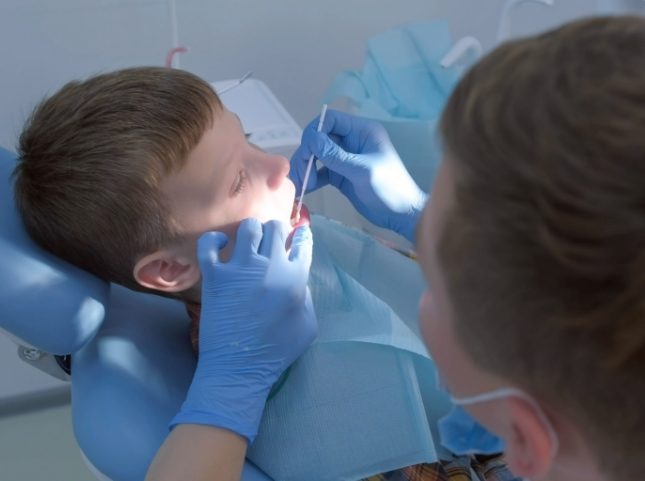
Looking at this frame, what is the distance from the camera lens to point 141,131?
120 centimetres

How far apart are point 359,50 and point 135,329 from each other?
1.18 metres

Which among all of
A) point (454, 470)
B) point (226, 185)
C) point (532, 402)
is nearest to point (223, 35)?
point (226, 185)

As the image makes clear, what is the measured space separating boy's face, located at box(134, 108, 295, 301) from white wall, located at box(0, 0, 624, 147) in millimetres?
750

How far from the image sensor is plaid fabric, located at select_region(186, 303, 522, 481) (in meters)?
1.24

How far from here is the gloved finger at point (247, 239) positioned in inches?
47.4

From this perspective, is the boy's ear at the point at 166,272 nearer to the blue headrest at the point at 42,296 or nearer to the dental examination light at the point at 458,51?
the blue headrest at the point at 42,296

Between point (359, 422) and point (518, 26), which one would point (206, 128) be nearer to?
point (359, 422)

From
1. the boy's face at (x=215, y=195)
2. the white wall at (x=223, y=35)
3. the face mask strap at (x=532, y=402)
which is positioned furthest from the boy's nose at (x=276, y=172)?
the white wall at (x=223, y=35)

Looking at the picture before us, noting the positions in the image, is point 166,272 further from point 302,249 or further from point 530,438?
point 530,438

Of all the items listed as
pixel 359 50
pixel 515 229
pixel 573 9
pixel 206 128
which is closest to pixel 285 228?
pixel 206 128

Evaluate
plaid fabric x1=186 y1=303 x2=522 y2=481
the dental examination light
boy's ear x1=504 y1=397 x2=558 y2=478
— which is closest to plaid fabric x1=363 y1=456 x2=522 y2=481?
plaid fabric x1=186 y1=303 x2=522 y2=481

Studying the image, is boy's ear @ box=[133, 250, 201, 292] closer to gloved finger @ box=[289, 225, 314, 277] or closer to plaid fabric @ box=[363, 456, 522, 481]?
gloved finger @ box=[289, 225, 314, 277]

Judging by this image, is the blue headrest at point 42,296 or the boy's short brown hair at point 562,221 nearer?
the boy's short brown hair at point 562,221

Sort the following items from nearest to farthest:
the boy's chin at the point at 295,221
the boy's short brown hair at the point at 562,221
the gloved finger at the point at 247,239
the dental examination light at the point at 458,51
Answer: the boy's short brown hair at the point at 562,221 → the gloved finger at the point at 247,239 → the boy's chin at the point at 295,221 → the dental examination light at the point at 458,51
